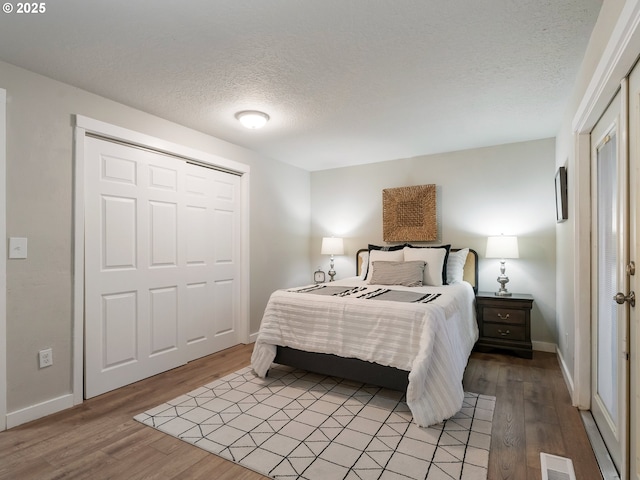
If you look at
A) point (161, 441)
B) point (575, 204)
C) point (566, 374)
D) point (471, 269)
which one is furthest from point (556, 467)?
point (471, 269)

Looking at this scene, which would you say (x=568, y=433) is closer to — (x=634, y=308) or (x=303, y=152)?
(x=634, y=308)

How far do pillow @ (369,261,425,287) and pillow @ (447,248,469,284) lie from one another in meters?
0.41

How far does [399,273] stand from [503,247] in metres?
1.18

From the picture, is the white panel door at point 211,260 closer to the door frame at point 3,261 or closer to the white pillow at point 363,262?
the door frame at point 3,261

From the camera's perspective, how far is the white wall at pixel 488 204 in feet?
12.8

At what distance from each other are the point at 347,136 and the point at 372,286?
1.68m

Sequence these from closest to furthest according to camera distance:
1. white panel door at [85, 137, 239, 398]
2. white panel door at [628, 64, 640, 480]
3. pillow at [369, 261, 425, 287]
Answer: white panel door at [628, 64, 640, 480] < white panel door at [85, 137, 239, 398] < pillow at [369, 261, 425, 287]

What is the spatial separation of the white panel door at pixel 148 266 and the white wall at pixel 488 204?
79.7 inches

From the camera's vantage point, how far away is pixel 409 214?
4.64m

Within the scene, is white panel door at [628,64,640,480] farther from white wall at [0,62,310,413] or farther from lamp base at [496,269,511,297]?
white wall at [0,62,310,413]

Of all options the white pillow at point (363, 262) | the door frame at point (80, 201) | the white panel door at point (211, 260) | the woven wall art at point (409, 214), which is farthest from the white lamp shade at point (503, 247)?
the door frame at point (80, 201)

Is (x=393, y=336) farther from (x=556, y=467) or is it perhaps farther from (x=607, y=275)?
(x=607, y=275)

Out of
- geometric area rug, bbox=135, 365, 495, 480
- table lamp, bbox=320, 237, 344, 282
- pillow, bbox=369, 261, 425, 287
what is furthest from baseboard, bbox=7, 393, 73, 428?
table lamp, bbox=320, 237, 344, 282

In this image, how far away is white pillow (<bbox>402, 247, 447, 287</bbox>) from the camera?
382cm
